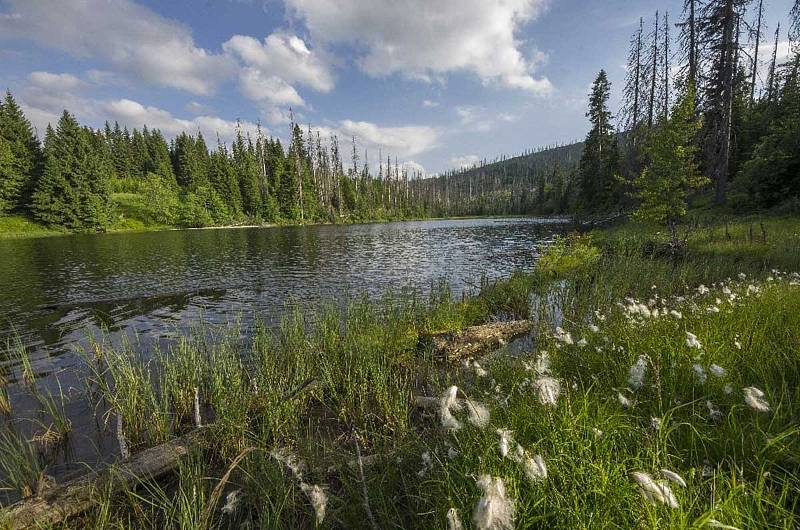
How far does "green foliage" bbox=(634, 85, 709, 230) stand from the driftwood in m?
12.4

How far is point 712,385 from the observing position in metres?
3.12

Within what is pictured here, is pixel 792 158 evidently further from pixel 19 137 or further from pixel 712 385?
pixel 19 137

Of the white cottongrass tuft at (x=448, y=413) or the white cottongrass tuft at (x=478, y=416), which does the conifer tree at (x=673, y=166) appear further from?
the white cottongrass tuft at (x=448, y=413)

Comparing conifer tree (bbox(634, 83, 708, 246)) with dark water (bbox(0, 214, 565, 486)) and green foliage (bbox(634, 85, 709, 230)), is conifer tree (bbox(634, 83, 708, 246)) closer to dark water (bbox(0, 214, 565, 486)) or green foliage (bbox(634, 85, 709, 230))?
green foliage (bbox(634, 85, 709, 230))

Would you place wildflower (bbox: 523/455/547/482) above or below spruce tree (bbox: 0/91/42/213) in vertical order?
below

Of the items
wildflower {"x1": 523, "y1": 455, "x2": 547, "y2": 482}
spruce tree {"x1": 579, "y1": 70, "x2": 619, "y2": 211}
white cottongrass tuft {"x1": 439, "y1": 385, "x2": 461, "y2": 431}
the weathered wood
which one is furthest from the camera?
spruce tree {"x1": 579, "y1": 70, "x2": 619, "y2": 211}

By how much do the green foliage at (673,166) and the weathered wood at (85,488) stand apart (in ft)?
62.7

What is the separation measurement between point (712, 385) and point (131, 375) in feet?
23.9

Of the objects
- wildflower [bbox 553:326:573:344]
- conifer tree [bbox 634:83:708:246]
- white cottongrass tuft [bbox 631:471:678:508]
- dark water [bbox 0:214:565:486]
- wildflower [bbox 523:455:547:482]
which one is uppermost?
conifer tree [bbox 634:83:708:246]

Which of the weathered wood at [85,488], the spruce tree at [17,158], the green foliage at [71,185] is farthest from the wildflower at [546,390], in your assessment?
the spruce tree at [17,158]

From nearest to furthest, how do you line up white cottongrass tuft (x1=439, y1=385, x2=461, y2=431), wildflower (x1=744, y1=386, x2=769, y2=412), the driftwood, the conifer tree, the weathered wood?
wildflower (x1=744, y1=386, x2=769, y2=412), white cottongrass tuft (x1=439, y1=385, x2=461, y2=431), the weathered wood, the driftwood, the conifer tree

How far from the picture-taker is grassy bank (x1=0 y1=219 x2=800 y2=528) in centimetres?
191

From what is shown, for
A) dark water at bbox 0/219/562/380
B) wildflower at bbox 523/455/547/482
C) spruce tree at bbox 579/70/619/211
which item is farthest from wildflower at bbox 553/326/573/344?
spruce tree at bbox 579/70/619/211

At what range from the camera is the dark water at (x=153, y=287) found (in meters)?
7.62
